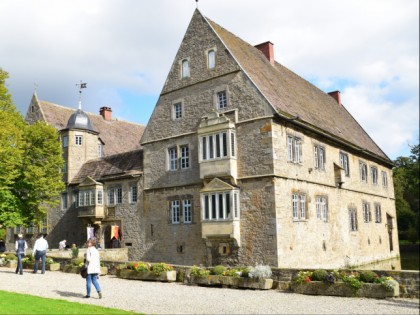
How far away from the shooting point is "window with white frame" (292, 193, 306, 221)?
904 inches

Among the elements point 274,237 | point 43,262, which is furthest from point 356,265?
point 43,262

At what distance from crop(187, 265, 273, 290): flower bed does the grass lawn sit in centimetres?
533

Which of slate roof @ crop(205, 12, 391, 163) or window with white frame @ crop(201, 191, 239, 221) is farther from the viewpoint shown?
slate roof @ crop(205, 12, 391, 163)

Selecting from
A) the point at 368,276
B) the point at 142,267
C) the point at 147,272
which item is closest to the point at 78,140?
the point at 142,267

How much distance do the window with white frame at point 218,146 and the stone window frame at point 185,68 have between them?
4.50 m

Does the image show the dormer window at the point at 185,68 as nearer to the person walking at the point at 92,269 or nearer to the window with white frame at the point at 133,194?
the window with white frame at the point at 133,194

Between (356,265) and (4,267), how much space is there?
20795 mm

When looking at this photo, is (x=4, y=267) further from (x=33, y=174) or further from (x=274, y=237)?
(x=274, y=237)

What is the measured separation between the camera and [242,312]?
11.2 metres

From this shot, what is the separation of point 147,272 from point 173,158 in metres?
9.68

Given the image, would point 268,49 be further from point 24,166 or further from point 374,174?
point 24,166

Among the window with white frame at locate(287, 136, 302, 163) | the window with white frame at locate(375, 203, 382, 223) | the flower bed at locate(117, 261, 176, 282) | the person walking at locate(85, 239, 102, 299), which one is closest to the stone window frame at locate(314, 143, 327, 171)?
the window with white frame at locate(287, 136, 302, 163)

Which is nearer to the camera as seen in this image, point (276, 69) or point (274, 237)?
point (274, 237)

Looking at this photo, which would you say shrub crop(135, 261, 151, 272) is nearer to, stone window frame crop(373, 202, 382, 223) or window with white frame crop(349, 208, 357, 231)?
window with white frame crop(349, 208, 357, 231)
